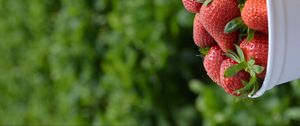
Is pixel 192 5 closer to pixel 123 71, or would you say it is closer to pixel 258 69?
pixel 258 69

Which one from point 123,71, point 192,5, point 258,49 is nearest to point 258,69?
point 258,49

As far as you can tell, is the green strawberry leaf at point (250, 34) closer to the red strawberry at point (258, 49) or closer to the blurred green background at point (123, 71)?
the red strawberry at point (258, 49)

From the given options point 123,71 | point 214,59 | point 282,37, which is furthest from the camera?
point 123,71

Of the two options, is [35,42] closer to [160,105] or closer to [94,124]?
[94,124]

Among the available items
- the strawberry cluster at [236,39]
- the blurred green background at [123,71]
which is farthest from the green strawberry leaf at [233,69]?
the blurred green background at [123,71]

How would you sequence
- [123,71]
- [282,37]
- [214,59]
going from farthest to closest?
[123,71]
[214,59]
[282,37]

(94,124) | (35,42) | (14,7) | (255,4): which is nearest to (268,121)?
(255,4)

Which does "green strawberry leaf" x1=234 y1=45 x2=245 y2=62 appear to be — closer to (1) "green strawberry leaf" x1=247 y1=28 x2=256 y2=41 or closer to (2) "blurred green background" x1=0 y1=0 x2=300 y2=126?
(1) "green strawberry leaf" x1=247 y1=28 x2=256 y2=41
